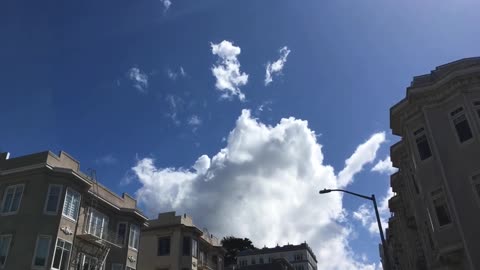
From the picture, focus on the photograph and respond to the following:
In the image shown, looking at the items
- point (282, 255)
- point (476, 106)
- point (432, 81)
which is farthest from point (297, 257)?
point (476, 106)

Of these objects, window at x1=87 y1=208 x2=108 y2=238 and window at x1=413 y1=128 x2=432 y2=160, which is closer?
window at x1=413 y1=128 x2=432 y2=160

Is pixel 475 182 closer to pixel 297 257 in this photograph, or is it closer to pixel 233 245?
pixel 233 245

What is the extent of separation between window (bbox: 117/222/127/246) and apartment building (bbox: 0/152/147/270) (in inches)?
27.1

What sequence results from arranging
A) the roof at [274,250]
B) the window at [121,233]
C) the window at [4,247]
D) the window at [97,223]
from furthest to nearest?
the roof at [274,250] → the window at [121,233] → the window at [97,223] → the window at [4,247]

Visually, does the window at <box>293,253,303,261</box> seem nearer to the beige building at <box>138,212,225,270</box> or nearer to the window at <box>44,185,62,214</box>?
the beige building at <box>138,212,225,270</box>

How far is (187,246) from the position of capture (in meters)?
46.2

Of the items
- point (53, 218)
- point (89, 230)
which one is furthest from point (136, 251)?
point (53, 218)

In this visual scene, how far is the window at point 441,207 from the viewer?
21.0 meters

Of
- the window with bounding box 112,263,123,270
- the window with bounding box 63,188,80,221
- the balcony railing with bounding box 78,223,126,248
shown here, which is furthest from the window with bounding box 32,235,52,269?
the window with bounding box 112,263,123,270

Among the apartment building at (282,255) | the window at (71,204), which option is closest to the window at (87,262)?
the window at (71,204)

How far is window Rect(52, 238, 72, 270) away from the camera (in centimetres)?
2772

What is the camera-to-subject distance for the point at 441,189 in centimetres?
2155

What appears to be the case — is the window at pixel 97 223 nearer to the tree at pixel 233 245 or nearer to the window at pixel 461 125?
the window at pixel 461 125

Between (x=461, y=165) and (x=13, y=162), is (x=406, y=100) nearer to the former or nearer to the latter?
(x=461, y=165)
